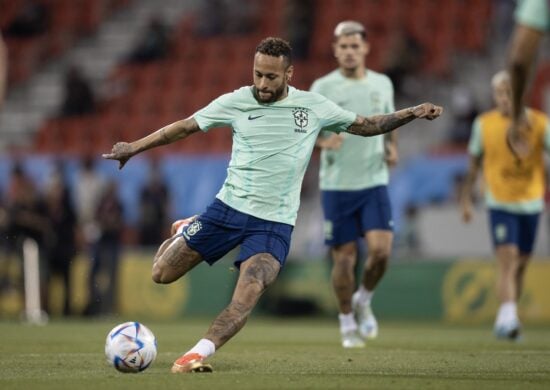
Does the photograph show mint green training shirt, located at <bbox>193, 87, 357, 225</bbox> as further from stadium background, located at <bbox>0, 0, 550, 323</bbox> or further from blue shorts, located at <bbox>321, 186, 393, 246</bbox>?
stadium background, located at <bbox>0, 0, 550, 323</bbox>

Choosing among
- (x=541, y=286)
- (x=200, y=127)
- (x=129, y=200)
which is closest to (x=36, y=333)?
(x=200, y=127)

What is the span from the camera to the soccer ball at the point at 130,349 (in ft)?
26.7

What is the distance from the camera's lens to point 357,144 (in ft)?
39.9

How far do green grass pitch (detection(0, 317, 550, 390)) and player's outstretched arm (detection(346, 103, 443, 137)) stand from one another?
5.72 feet

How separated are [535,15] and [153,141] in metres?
2.80

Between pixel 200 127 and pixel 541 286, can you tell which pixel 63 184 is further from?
pixel 200 127

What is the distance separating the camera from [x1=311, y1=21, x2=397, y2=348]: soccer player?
1198 cm

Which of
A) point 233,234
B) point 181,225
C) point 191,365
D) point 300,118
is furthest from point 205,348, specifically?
point 300,118

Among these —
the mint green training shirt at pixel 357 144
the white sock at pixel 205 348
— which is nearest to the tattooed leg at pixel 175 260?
the white sock at pixel 205 348

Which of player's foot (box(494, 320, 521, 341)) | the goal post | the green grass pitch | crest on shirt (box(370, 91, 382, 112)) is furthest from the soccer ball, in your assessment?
the goal post

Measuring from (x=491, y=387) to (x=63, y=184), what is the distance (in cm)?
1268

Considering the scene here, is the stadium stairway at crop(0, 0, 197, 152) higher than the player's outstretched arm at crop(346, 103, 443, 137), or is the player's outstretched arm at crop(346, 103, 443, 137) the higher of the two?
the stadium stairway at crop(0, 0, 197, 152)

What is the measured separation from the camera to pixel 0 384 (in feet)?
25.0

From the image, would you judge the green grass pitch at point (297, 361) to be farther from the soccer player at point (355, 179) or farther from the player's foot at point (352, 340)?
the soccer player at point (355, 179)
